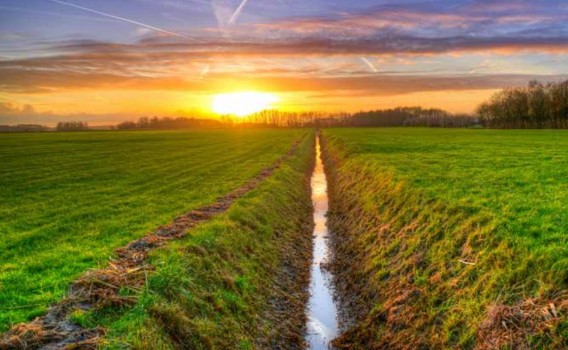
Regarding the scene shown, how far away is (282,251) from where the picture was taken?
1834 centimetres

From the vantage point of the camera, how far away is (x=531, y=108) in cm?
13400

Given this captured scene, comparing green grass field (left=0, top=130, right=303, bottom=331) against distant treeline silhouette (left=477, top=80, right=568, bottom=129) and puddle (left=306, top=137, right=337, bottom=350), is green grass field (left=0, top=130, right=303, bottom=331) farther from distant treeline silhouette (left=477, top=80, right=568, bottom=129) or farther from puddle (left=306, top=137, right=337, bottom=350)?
distant treeline silhouette (left=477, top=80, right=568, bottom=129)

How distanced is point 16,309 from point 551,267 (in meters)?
11.5

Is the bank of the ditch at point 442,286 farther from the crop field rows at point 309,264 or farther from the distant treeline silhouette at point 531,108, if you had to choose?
the distant treeline silhouette at point 531,108

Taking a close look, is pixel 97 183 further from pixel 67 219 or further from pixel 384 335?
pixel 384 335

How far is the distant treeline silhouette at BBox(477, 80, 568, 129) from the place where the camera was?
124m

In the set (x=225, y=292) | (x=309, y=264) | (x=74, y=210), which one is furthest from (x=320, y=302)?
(x=74, y=210)

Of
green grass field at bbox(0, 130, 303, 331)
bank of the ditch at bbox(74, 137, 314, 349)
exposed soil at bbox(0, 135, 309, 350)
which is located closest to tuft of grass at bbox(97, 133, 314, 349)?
bank of the ditch at bbox(74, 137, 314, 349)

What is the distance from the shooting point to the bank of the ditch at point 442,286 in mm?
8766

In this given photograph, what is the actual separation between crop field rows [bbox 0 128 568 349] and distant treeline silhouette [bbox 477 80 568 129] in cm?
11833

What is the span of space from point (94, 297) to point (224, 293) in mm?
3448

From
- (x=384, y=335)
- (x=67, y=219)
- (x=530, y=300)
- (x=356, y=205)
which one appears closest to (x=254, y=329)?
(x=384, y=335)

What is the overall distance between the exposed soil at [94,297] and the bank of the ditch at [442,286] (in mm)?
2214

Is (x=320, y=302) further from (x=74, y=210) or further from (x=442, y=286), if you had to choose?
(x=74, y=210)
